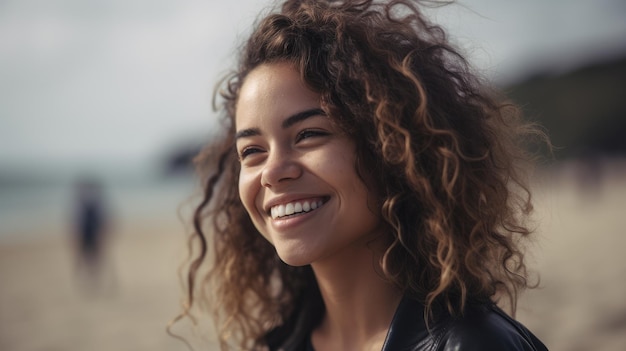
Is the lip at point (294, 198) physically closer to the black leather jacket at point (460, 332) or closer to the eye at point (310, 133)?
the eye at point (310, 133)

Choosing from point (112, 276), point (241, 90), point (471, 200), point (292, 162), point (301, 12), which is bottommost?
point (112, 276)

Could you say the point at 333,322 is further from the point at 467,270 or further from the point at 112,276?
the point at 112,276

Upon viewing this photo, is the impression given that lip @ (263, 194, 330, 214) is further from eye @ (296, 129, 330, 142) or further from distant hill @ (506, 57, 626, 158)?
distant hill @ (506, 57, 626, 158)

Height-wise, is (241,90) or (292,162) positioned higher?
(241,90)

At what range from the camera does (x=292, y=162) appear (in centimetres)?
201

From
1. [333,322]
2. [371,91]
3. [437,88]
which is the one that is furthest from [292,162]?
[333,322]

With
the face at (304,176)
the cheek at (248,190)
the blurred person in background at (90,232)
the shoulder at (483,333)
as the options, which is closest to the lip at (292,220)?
the face at (304,176)

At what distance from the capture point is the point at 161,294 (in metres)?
10.9

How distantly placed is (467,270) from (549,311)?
564 centimetres

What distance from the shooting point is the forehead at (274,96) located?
2037 mm

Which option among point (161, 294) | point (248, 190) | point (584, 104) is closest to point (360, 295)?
point (248, 190)

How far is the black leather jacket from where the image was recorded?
5.76 feet

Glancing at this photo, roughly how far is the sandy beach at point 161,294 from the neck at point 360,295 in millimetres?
828

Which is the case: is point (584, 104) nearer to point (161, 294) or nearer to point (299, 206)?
point (161, 294)
